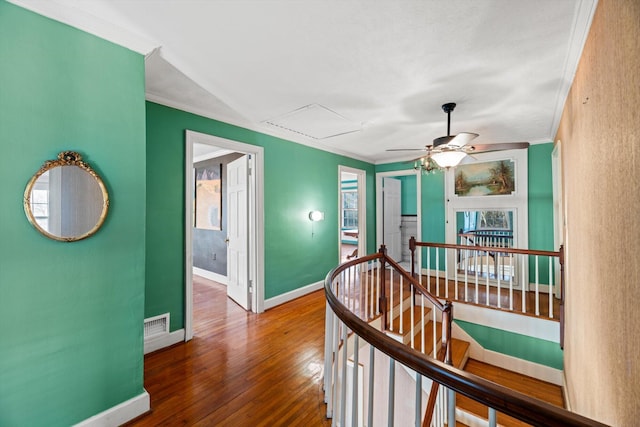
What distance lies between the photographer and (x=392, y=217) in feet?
21.6

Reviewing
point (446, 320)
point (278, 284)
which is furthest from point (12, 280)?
point (446, 320)

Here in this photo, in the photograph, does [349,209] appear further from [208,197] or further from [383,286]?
[383,286]

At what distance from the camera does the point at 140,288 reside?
6.29ft

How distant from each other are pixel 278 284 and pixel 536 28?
12.2ft

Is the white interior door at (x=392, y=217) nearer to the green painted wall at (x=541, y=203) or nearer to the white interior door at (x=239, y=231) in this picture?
the green painted wall at (x=541, y=203)

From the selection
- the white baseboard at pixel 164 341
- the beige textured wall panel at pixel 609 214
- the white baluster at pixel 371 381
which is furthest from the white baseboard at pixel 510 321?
the white baseboard at pixel 164 341

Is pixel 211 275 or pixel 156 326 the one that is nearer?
pixel 156 326

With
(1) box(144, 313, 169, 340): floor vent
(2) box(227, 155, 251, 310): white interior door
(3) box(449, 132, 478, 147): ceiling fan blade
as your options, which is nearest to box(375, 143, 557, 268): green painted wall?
(3) box(449, 132, 478, 147): ceiling fan blade

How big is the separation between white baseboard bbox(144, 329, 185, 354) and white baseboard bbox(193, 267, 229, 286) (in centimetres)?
221

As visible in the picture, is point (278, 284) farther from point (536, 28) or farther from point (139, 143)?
point (536, 28)

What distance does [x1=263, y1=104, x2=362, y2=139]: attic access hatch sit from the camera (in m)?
3.22

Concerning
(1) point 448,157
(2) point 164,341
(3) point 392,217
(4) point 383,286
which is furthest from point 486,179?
(2) point 164,341

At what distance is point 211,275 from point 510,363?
16.9ft

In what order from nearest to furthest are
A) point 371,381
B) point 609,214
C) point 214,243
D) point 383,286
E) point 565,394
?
point 371,381 < point 609,214 < point 565,394 < point 383,286 < point 214,243
